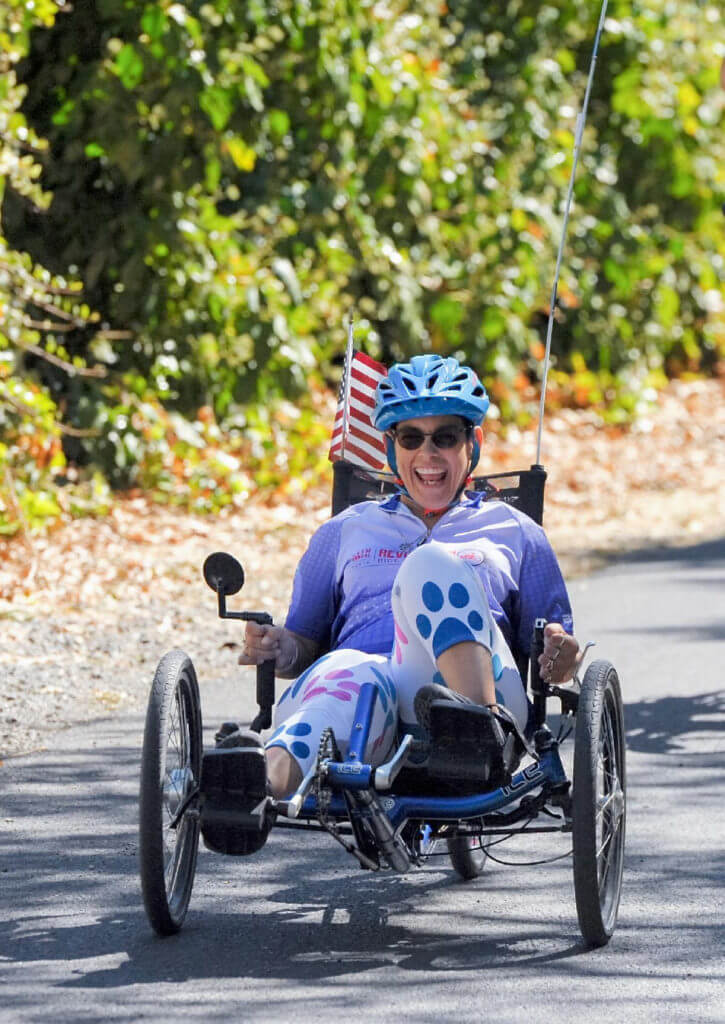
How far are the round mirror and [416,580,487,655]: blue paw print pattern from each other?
1.54 ft

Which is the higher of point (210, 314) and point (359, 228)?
point (359, 228)

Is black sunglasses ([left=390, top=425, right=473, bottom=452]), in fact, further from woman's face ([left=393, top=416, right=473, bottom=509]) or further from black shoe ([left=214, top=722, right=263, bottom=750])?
black shoe ([left=214, top=722, right=263, bottom=750])

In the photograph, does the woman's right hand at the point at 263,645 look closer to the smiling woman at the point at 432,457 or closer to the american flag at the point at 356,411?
the smiling woman at the point at 432,457

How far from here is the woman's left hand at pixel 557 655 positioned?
449 cm

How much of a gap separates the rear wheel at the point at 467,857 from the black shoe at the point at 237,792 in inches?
33.6

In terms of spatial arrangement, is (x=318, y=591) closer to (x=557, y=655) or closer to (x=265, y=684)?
(x=265, y=684)

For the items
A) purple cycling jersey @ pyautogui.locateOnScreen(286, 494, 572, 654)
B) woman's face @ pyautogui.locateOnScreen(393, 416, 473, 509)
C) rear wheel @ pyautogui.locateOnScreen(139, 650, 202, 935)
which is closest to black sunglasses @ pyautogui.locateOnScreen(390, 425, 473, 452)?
woman's face @ pyautogui.locateOnScreen(393, 416, 473, 509)

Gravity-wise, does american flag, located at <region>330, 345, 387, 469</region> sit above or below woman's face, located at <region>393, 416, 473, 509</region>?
above

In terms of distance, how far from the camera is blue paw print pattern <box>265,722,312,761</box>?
165 inches

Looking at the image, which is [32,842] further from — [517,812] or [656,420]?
[656,420]

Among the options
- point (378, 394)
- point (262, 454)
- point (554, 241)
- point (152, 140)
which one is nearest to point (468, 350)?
point (554, 241)

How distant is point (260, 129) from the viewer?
38.0 ft

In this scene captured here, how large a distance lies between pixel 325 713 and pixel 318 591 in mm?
636

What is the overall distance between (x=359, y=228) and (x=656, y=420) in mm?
4357
